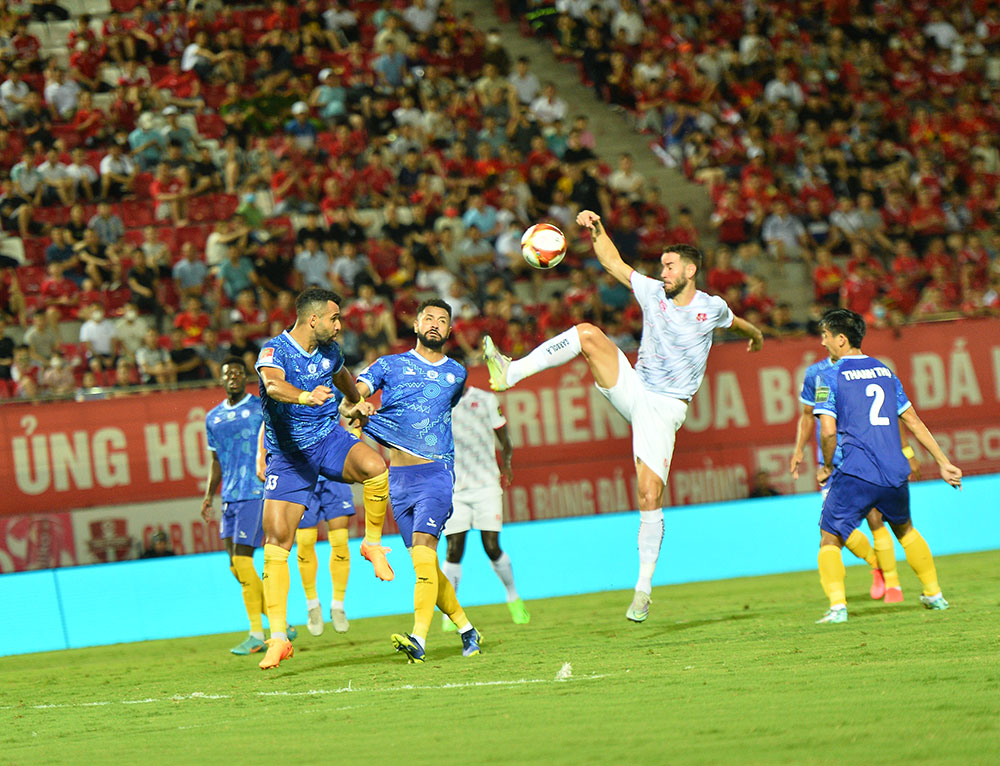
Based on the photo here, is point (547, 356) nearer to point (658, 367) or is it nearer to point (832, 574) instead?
point (658, 367)

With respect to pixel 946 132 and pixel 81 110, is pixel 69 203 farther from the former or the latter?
pixel 946 132

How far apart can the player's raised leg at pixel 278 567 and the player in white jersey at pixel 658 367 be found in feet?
6.17

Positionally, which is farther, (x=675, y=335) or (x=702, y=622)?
(x=702, y=622)

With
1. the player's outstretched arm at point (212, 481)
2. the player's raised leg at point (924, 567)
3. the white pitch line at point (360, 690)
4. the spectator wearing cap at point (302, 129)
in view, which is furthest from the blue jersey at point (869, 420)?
the spectator wearing cap at point (302, 129)

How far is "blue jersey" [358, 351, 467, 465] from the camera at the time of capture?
889 centimetres

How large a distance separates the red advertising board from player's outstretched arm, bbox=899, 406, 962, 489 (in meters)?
6.53

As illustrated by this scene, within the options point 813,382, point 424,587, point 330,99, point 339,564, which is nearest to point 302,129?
point 330,99

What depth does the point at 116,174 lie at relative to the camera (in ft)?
62.8

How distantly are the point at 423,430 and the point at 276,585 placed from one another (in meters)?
1.43

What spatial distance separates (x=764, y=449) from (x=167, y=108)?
10316 mm

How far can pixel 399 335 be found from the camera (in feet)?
57.3

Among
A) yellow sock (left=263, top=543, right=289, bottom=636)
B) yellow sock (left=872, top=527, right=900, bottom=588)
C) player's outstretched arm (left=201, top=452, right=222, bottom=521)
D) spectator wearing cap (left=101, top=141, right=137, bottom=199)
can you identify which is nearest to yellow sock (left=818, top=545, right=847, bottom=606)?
yellow sock (left=872, top=527, right=900, bottom=588)

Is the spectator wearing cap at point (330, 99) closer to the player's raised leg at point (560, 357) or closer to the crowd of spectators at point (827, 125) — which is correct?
the crowd of spectators at point (827, 125)

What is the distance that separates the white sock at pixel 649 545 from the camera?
998 cm
